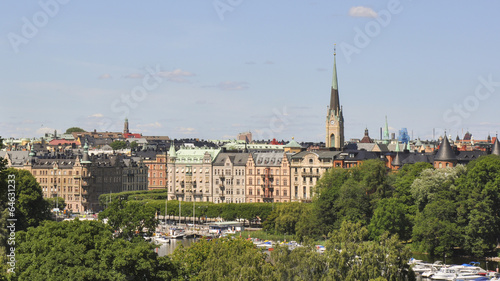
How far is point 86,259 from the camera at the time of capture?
2336 inches

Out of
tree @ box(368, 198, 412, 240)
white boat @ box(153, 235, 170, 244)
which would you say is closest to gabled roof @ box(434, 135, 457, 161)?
tree @ box(368, 198, 412, 240)

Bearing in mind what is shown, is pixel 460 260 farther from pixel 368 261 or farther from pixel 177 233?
pixel 177 233

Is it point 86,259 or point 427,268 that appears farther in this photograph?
point 427,268

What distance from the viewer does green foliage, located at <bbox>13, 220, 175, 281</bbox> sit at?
58.2 metres

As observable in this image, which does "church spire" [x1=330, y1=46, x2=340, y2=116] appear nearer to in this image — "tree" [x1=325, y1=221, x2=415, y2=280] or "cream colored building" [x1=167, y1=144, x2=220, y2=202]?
"cream colored building" [x1=167, y1=144, x2=220, y2=202]

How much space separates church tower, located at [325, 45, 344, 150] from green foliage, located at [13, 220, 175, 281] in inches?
4879

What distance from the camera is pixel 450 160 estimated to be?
471 ft

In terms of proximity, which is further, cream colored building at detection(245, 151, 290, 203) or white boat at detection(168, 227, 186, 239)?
cream colored building at detection(245, 151, 290, 203)

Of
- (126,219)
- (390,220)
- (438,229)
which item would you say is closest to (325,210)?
(390,220)

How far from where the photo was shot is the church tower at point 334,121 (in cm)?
18538

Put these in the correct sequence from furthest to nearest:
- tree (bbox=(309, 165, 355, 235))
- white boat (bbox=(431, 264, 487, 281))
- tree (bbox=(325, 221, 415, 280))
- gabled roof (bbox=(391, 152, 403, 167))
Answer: gabled roof (bbox=(391, 152, 403, 167)), tree (bbox=(309, 165, 355, 235)), white boat (bbox=(431, 264, 487, 281)), tree (bbox=(325, 221, 415, 280))

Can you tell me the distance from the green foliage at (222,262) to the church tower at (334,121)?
107 metres

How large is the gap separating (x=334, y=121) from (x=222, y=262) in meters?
119

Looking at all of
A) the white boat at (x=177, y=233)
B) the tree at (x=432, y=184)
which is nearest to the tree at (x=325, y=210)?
the tree at (x=432, y=184)
